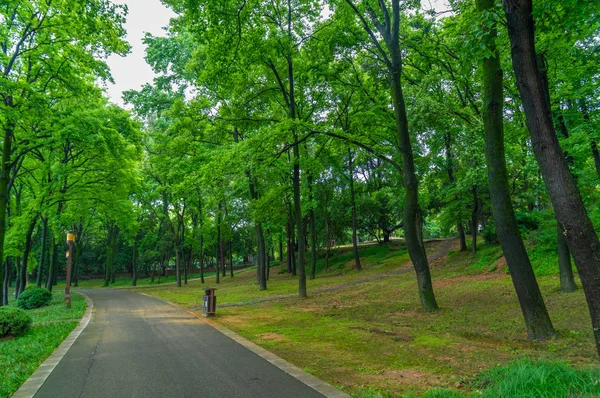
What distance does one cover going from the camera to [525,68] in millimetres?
4762

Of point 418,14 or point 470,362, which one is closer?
point 470,362

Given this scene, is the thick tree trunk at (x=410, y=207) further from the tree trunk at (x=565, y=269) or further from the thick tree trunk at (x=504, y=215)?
the tree trunk at (x=565, y=269)

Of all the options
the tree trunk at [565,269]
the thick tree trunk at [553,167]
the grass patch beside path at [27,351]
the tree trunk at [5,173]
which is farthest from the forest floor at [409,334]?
the tree trunk at [5,173]

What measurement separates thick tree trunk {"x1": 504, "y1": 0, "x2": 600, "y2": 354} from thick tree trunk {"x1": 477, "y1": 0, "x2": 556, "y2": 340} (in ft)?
5.41

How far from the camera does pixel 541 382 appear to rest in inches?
144

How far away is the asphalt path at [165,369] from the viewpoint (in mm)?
4582

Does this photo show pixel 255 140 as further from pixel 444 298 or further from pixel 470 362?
pixel 470 362

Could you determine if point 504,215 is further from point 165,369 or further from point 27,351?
point 27,351

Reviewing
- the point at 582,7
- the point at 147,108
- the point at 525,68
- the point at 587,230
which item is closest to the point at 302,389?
the point at 587,230

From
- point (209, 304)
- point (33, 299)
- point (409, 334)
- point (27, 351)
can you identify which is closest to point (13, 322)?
point (27, 351)

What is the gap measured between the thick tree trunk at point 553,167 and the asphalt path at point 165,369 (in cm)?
352

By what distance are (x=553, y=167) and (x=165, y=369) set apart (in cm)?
618

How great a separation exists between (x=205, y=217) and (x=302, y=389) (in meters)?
32.3

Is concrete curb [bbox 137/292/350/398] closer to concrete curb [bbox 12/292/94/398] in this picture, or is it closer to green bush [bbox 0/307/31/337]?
concrete curb [bbox 12/292/94/398]
